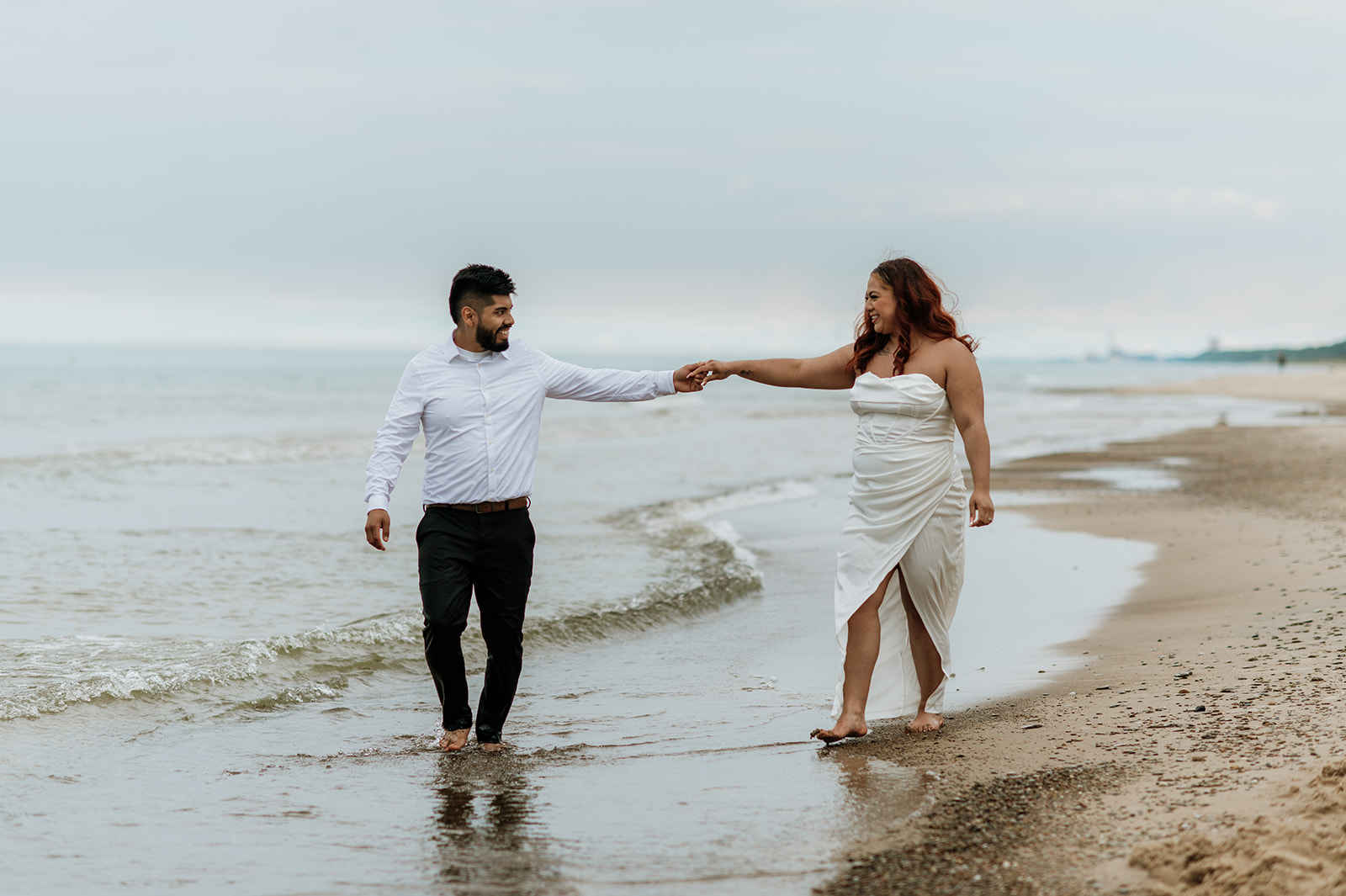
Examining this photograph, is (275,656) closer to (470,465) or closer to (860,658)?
(470,465)

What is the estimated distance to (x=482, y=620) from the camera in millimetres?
4617

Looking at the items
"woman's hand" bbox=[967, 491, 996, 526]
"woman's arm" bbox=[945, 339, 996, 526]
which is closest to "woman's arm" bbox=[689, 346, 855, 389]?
"woman's arm" bbox=[945, 339, 996, 526]

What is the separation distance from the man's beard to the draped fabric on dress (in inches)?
A: 55.3

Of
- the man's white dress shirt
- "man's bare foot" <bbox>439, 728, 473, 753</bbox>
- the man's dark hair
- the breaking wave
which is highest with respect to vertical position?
the man's dark hair

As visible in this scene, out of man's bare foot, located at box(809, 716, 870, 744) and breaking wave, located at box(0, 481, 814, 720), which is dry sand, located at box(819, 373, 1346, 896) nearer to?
man's bare foot, located at box(809, 716, 870, 744)

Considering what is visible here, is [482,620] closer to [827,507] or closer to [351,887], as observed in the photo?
[351,887]

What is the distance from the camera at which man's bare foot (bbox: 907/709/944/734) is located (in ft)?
14.7

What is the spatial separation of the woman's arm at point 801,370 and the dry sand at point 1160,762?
144 centimetres

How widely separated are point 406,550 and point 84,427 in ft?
80.8

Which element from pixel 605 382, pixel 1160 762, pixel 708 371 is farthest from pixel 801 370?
pixel 1160 762

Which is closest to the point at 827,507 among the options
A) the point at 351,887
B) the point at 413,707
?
the point at 413,707

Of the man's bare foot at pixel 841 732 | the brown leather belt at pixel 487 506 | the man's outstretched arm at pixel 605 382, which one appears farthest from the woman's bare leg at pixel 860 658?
the brown leather belt at pixel 487 506

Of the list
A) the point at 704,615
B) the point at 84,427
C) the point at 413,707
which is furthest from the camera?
the point at 84,427

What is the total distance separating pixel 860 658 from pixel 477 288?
209 cm
